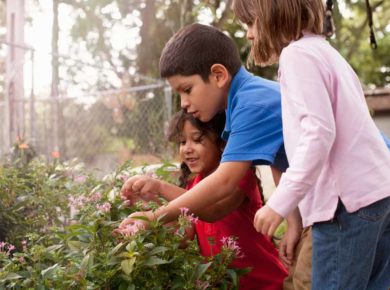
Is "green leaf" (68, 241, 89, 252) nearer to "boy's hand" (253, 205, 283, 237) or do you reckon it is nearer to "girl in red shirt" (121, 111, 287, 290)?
"girl in red shirt" (121, 111, 287, 290)

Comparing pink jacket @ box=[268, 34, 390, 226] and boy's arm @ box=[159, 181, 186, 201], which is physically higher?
pink jacket @ box=[268, 34, 390, 226]

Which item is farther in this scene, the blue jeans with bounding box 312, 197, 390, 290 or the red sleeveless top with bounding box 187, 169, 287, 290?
the red sleeveless top with bounding box 187, 169, 287, 290

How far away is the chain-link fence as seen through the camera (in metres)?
7.46

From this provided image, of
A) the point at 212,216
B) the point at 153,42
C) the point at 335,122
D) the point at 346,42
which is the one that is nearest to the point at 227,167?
the point at 212,216

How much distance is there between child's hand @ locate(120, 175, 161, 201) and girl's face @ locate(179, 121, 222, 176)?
0.96 ft

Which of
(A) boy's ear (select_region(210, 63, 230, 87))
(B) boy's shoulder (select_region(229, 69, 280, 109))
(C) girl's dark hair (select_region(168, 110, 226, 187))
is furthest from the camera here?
(C) girl's dark hair (select_region(168, 110, 226, 187))

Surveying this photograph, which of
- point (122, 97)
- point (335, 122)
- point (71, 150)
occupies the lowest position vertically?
point (71, 150)

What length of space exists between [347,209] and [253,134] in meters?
0.44

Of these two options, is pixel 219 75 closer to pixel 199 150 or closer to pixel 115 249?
pixel 199 150

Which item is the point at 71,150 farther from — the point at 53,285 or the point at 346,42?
the point at 346,42

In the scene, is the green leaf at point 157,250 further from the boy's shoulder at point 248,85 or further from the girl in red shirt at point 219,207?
the boy's shoulder at point 248,85

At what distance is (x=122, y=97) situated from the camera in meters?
7.98

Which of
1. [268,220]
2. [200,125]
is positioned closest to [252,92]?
[200,125]

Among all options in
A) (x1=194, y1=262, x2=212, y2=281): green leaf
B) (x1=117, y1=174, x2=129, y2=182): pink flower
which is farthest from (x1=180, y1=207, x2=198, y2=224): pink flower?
(x1=117, y1=174, x2=129, y2=182): pink flower
